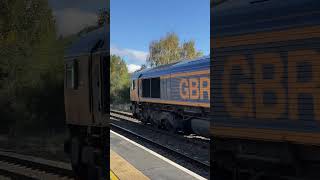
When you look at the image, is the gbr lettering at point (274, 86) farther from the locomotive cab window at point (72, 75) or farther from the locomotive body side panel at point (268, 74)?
the locomotive cab window at point (72, 75)

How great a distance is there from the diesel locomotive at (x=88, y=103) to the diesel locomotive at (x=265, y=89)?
944 millimetres

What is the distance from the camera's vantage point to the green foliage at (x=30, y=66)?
299 cm

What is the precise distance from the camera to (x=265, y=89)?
178cm

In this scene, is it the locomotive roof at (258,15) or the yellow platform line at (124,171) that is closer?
the locomotive roof at (258,15)

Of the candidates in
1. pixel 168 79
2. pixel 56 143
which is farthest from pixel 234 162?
pixel 168 79

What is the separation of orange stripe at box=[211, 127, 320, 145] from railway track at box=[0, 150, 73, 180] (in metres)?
1.53

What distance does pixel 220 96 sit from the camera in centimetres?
191

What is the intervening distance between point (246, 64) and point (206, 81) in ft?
29.6

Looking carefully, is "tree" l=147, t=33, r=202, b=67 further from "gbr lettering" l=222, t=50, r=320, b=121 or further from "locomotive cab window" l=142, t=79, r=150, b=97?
"gbr lettering" l=222, t=50, r=320, b=121

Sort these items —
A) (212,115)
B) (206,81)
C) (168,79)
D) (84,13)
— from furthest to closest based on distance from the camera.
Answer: (168,79), (206,81), (84,13), (212,115)

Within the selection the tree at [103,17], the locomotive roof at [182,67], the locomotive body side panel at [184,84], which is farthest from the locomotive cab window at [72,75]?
the locomotive roof at [182,67]

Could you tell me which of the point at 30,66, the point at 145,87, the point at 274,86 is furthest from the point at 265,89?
the point at 145,87

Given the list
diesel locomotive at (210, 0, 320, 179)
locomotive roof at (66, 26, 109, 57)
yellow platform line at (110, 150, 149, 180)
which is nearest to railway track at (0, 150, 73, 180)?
locomotive roof at (66, 26, 109, 57)

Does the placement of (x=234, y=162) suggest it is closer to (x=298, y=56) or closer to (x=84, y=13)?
(x=298, y=56)
